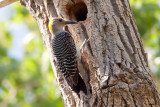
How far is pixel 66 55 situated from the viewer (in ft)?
19.8

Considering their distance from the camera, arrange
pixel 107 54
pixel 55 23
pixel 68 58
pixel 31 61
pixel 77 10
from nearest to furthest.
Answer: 1. pixel 107 54
2. pixel 68 58
3. pixel 77 10
4. pixel 55 23
5. pixel 31 61

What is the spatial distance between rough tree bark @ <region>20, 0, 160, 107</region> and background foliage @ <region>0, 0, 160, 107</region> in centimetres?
482

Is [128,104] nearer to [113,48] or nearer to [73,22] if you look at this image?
[113,48]

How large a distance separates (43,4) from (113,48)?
1751mm

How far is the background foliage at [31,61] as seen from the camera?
1106cm

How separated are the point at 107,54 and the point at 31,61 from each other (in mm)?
9215

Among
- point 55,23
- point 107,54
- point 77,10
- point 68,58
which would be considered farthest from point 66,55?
point 107,54

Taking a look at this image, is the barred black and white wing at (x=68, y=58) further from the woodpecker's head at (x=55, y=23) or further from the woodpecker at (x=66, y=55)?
the woodpecker's head at (x=55, y=23)

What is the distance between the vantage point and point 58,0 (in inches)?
234

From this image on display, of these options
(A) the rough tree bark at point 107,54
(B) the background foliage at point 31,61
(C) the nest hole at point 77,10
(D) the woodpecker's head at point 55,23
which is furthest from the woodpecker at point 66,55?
(B) the background foliage at point 31,61

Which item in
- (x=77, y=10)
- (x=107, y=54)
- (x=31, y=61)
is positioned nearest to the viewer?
(x=107, y=54)

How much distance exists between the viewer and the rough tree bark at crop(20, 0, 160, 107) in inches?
185

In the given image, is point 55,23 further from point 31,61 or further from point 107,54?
point 31,61

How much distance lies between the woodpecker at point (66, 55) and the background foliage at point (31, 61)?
4.42 m
